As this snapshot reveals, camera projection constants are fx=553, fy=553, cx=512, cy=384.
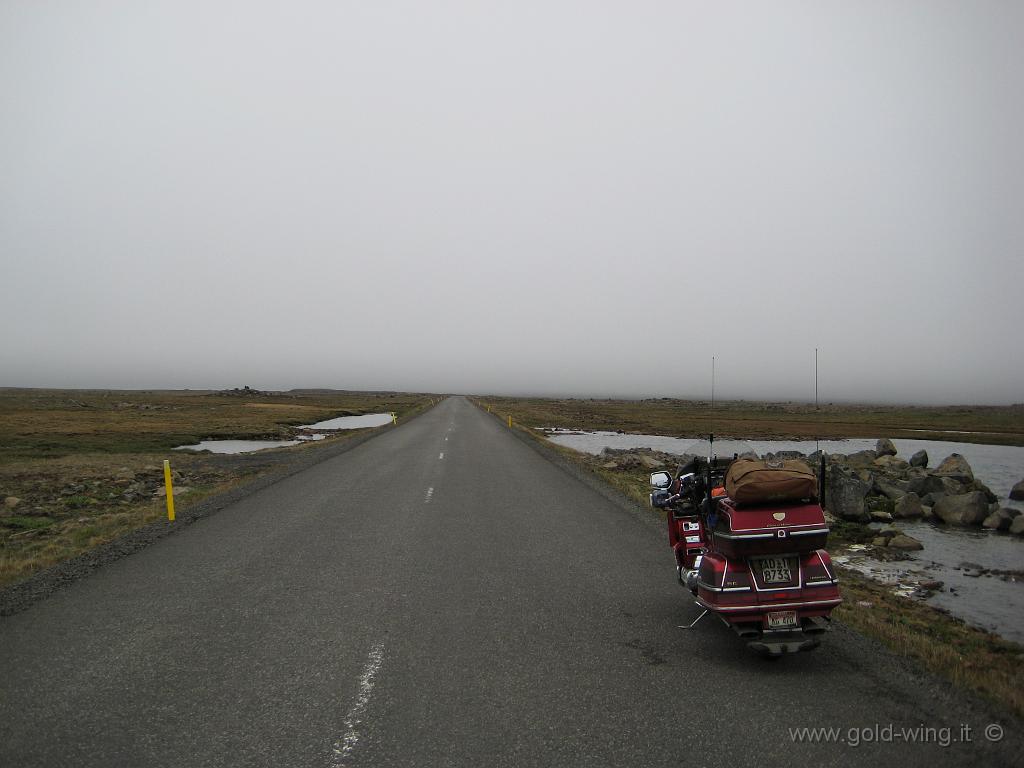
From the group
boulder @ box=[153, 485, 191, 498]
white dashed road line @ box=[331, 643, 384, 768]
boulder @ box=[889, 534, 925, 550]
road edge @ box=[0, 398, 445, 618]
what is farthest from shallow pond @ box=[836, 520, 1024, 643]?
boulder @ box=[153, 485, 191, 498]

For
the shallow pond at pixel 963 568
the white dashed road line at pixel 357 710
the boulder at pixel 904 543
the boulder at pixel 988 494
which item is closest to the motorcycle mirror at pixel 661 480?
the shallow pond at pixel 963 568

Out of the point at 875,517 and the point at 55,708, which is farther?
the point at 875,517

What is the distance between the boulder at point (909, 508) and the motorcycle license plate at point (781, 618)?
14531 mm

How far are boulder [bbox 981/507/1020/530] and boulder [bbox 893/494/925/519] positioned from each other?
148 centimetres

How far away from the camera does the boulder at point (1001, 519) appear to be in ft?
47.8

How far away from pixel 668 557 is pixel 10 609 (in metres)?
8.02

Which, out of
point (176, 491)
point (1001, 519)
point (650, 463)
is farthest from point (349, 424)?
point (1001, 519)

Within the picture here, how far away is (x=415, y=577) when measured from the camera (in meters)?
6.97

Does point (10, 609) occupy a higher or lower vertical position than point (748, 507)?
lower

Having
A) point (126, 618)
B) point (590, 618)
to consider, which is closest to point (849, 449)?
point (590, 618)

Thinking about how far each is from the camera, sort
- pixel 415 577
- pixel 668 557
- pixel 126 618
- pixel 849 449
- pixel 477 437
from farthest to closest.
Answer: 1. pixel 849 449
2. pixel 477 437
3. pixel 668 557
4. pixel 415 577
5. pixel 126 618

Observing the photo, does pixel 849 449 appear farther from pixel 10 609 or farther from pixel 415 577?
pixel 10 609

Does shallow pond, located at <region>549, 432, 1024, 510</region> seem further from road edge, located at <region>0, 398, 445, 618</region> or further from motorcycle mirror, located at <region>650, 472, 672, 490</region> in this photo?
motorcycle mirror, located at <region>650, 472, 672, 490</region>

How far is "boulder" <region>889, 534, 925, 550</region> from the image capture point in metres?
12.4
